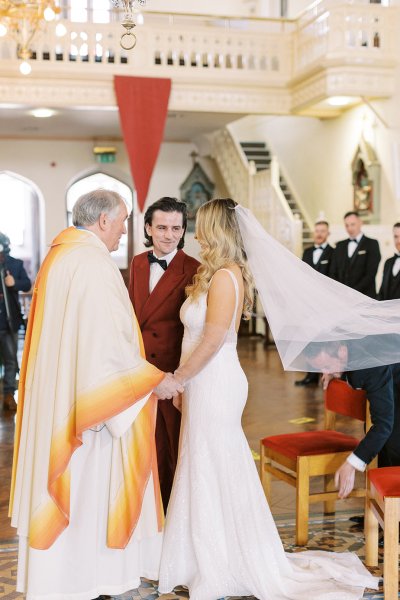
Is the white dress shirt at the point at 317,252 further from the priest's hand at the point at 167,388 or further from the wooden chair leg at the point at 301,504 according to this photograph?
the priest's hand at the point at 167,388

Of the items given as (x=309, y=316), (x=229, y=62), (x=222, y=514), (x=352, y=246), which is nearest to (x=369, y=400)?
(x=309, y=316)

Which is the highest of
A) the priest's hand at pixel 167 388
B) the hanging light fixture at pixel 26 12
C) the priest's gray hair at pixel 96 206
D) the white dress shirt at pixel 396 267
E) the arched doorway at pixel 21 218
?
the hanging light fixture at pixel 26 12

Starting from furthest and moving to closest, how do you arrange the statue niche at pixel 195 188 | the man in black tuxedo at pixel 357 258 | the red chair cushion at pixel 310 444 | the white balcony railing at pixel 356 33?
1. the statue niche at pixel 195 188
2. the white balcony railing at pixel 356 33
3. the man in black tuxedo at pixel 357 258
4. the red chair cushion at pixel 310 444

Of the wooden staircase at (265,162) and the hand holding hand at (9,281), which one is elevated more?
the wooden staircase at (265,162)

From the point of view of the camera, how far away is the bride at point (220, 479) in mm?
3416

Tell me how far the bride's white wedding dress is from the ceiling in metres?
9.36

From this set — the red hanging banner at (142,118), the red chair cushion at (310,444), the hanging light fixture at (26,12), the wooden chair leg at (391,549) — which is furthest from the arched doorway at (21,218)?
the wooden chair leg at (391,549)

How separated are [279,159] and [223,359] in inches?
521

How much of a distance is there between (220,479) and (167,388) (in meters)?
0.51

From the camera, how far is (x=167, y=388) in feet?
11.0

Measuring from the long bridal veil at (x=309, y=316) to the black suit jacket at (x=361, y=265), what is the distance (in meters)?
5.43

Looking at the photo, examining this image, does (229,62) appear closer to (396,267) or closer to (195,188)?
(195,188)

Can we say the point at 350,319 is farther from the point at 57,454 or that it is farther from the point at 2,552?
the point at 2,552

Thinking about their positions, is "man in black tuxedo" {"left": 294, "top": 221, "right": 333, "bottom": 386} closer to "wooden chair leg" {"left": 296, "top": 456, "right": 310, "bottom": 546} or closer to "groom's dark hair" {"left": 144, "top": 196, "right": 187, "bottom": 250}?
"wooden chair leg" {"left": 296, "top": 456, "right": 310, "bottom": 546}
